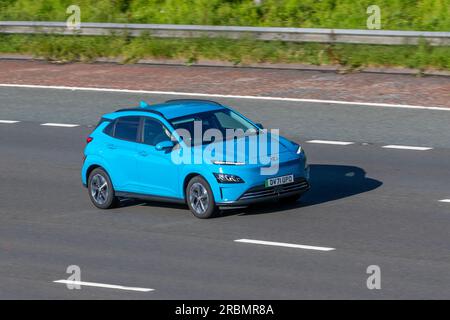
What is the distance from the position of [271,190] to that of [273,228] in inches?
27.8

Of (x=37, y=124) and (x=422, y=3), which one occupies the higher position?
(x=422, y=3)

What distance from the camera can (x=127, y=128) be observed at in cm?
1709

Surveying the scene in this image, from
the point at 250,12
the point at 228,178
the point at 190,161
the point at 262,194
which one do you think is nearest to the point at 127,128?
the point at 190,161

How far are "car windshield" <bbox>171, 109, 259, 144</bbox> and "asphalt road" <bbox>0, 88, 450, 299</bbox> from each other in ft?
3.98

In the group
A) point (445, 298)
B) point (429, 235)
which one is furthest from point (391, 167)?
point (445, 298)

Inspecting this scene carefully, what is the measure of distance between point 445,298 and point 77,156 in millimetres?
10764

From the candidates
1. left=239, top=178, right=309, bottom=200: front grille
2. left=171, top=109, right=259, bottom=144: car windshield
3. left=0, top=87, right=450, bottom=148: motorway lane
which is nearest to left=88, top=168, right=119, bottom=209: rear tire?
left=171, top=109, right=259, bottom=144: car windshield

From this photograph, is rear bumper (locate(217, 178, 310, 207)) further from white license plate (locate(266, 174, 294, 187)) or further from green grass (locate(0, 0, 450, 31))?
green grass (locate(0, 0, 450, 31))

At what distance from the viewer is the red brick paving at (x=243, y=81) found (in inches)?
917

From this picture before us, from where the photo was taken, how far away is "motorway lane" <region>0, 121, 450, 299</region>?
12.5m

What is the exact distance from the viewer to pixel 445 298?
11523 mm

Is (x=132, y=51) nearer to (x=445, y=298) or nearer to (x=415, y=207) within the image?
(x=415, y=207)

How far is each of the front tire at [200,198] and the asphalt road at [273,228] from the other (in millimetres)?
159

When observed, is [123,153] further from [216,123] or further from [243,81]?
[243,81]
